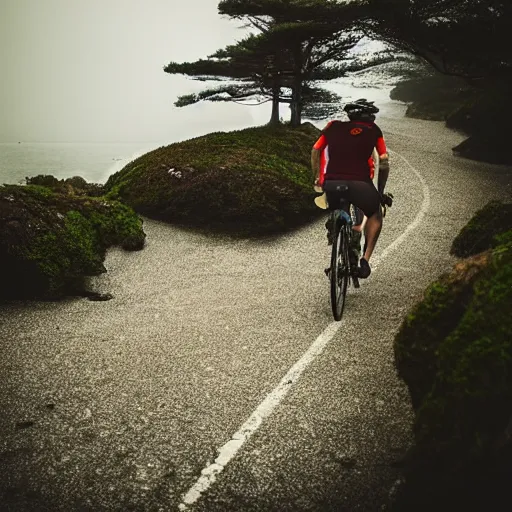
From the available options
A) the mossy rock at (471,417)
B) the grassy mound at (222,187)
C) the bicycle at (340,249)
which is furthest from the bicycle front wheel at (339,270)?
the grassy mound at (222,187)

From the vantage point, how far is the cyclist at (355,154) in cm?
494

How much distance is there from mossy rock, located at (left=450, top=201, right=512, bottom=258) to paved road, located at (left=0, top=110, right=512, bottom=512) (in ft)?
1.19

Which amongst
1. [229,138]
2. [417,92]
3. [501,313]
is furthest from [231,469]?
[417,92]

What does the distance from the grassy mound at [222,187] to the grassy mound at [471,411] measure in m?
6.29

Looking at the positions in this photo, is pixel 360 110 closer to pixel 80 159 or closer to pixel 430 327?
pixel 430 327

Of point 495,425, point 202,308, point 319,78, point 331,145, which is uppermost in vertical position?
point 319,78

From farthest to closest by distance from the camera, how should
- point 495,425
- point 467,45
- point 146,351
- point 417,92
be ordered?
point 417,92 → point 467,45 → point 146,351 → point 495,425

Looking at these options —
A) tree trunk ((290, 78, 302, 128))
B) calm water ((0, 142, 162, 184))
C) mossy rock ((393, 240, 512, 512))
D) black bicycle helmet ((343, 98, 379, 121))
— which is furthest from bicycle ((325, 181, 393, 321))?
calm water ((0, 142, 162, 184))

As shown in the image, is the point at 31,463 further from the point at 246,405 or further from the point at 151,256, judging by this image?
the point at 151,256

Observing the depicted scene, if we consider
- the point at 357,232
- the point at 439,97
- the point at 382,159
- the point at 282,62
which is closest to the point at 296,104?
the point at 282,62

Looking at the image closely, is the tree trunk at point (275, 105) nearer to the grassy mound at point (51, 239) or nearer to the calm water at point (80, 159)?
the calm water at point (80, 159)

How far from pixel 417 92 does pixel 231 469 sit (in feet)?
100

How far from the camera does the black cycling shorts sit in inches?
198

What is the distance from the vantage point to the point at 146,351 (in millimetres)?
4750
